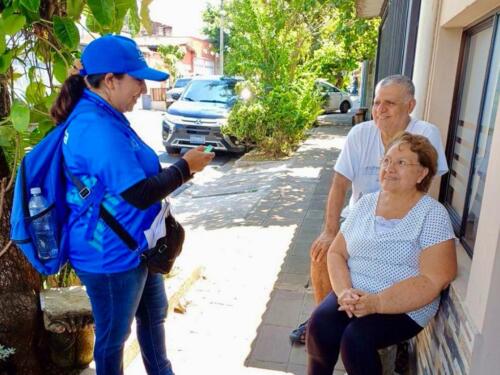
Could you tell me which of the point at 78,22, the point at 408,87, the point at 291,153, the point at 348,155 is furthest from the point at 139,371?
the point at 291,153

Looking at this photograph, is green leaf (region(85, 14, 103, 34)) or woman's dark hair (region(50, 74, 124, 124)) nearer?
woman's dark hair (region(50, 74, 124, 124))

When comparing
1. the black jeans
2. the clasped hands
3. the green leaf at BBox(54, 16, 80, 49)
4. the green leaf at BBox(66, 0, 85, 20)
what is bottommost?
the black jeans

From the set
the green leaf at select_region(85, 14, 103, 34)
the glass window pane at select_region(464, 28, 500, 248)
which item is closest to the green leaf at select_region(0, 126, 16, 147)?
the green leaf at select_region(85, 14, 103, 34)

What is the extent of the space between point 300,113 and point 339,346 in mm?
8329

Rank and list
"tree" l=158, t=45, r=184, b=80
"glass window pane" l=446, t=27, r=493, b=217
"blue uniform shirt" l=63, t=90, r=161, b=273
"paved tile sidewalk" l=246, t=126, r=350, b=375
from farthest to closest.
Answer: "tree" l=158, t=45, r=184, b=80, "paved tile sidewalk" l=246, t=126, r=350, b=375, "glass window pane" l=446, t=27, r=493, b=217, "blue uniform shirt" l=63, t=90, r=161, b=273

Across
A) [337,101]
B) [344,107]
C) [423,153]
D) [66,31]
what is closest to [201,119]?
[66,31]

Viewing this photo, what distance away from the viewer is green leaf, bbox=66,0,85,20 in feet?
7.38

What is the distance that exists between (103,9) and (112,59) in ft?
1.40

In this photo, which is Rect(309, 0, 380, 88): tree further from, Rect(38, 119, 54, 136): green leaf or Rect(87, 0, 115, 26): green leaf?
Rect(38, 119, 54, 136): green leaf

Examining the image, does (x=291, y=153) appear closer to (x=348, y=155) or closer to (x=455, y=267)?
(x=348, y=155)

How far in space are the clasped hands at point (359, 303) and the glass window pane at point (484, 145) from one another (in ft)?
1.89

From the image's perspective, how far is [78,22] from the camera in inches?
93.3

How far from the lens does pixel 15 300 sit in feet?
7.79

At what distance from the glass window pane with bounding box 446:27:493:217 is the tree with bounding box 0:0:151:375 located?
1.86 m
